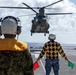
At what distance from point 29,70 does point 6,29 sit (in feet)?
1.84

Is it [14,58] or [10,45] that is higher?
[10,45]

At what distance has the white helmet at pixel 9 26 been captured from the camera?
424 cm

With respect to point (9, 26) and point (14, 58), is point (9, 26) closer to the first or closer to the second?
point (9, 26)

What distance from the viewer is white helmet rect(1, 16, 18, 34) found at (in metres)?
4.24

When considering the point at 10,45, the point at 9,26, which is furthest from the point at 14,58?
the point at 9,26

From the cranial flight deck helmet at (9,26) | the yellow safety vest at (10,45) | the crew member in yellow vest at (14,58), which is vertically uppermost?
the cranial flight deck helmet at (9,26)

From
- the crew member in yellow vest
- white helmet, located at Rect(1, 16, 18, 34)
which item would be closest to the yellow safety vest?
the crew member in yellow vest

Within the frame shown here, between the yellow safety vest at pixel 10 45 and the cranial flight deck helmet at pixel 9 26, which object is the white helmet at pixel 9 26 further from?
the yellow safety vest at pixel 10 45

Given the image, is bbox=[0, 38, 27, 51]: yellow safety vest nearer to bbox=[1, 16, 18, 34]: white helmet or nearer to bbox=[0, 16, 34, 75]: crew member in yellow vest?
bbox=[0, 16, 34, 75]: crew member in yellow vest

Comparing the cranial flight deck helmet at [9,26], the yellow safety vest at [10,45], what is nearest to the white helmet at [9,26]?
the cranial flight deck helmet at [9,26]

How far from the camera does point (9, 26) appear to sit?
13.9 ft

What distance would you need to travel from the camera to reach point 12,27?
4238 mm

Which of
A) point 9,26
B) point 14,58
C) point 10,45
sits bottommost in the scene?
point 14,58

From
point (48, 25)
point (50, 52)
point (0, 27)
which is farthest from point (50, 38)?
point (48, 25)
